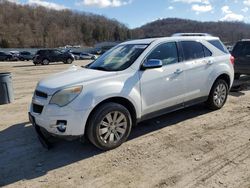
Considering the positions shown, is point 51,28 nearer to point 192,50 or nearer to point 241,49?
point 241,49

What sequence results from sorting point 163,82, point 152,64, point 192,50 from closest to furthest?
point 152,64
point 163,82
point 192,50

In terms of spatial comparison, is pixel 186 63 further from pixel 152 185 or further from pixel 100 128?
pixel 152 185

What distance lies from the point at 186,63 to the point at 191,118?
1269 mm

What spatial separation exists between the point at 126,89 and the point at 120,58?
3.00ft

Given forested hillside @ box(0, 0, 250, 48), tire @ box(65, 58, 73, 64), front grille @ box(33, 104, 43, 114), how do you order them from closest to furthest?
front grille @ box(33, 104, 43, 114)
tire @ box(65, 58, 73, 64)
forested hillside @ box(0, 0, 250, 48)

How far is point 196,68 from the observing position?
5.99 meters

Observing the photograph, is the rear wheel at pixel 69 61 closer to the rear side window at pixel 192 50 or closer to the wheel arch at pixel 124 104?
the rear side window at pixel 192 50

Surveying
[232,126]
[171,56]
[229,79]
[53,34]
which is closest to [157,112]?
[171,56]

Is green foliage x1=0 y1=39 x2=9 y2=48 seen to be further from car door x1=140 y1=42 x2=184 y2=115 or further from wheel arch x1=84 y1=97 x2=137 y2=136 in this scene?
wheel arch x1=84 y1=97 x2=137 y2=136

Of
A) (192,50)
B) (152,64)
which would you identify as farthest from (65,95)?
(192,50)

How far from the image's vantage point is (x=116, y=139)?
4.79 m

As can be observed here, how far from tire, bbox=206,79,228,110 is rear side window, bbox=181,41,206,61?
85 centimetres

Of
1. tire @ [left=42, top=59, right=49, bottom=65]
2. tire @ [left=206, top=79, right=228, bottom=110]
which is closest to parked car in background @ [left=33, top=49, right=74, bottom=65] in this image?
tire @ [left=42, top=59, right=49, bottom=65]

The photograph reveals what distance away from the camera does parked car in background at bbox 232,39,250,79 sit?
10616 millimetres
